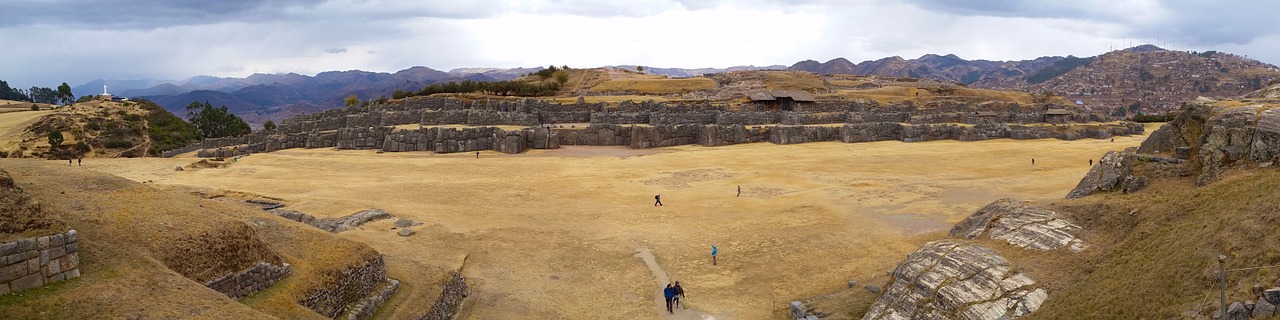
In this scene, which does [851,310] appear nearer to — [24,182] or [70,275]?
[70,275]

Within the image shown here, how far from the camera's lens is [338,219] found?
88.8 feet

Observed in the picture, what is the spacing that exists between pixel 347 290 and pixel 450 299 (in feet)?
10.5

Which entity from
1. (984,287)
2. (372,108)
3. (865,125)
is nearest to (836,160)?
(865,125)

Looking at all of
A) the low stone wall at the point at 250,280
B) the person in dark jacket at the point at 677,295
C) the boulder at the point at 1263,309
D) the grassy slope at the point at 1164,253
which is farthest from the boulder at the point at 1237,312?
the low stone wall at the point at 250,280

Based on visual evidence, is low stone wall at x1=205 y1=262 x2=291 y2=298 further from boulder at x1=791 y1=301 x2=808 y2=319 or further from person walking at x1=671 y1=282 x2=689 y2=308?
boulder at x1=791 y1=301 x2=808 y2=319

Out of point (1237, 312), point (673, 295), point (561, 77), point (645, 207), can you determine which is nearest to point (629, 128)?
point (645, 207)

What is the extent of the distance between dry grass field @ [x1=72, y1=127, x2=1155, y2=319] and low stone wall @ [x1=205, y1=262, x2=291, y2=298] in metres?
2.65

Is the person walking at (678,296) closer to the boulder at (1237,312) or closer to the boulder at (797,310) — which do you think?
the boulder at (797,310)

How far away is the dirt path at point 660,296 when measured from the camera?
58.3 feet

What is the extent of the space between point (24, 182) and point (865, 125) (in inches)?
2285

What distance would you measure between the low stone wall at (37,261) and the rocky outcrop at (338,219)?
43.8 feet

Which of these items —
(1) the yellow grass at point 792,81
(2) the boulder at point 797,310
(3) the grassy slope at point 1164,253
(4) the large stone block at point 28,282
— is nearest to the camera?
(4) the large stone block at point 28,282

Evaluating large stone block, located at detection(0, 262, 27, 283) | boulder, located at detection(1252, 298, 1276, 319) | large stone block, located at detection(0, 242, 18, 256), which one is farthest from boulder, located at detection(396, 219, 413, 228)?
boulder, located at detection(1252, 298, 1276, 319)

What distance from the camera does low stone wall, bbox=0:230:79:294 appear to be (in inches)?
377
